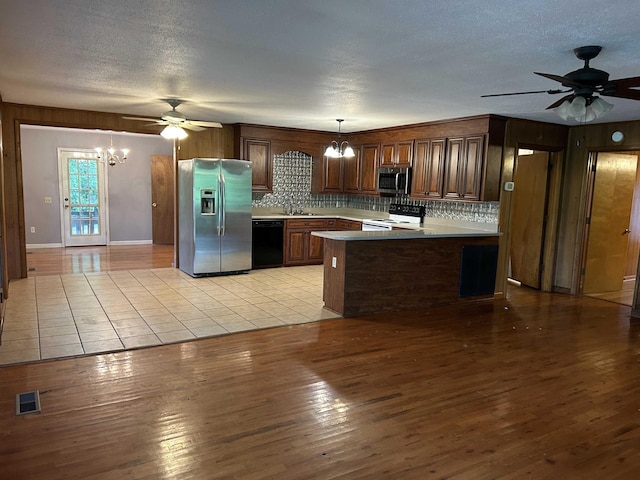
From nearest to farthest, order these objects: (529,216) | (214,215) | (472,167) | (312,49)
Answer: (312,49), (472,167), (214,215), (529,216)

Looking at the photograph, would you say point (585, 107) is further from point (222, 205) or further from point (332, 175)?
point (332, 175)

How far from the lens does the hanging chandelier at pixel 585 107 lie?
2861 millimetres

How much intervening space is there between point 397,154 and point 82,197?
6.35 m

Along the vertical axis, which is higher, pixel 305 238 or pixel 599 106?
pixel 599 106

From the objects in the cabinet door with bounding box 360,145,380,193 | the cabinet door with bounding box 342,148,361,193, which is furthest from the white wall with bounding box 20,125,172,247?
the cabinet door with bounding box 360,145,380,193

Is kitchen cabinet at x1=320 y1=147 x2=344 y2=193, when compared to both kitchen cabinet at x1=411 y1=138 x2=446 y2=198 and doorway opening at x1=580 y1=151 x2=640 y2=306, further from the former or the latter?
doorway opening at x1=580 y1=151 x2=640 y2=306

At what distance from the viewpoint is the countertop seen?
512 cm

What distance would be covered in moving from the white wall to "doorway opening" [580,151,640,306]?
788cm

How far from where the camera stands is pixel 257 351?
153 inches

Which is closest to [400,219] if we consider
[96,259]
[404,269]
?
[404,269]

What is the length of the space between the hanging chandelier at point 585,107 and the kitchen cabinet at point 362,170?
181 inches

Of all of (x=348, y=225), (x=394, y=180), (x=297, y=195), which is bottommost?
(x=348, y=225)

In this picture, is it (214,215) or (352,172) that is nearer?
(214,215)

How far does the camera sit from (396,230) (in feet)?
20.3
